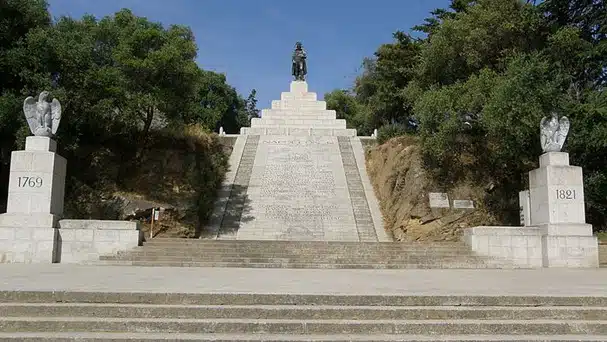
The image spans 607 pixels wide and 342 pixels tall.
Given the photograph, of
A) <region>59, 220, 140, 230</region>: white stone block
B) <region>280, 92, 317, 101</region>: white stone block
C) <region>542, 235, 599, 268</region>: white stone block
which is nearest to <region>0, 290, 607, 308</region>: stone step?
<region>59, 220, 140, 230</region>: white stone block

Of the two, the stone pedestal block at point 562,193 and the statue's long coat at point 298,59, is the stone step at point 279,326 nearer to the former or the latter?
the stone pedestal block at point 562,193

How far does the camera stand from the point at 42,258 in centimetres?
1314

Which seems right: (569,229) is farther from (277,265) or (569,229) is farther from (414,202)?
(277,265)

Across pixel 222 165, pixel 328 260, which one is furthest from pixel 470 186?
pixel 222 165

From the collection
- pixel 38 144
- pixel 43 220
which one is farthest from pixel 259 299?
pixel 38 144

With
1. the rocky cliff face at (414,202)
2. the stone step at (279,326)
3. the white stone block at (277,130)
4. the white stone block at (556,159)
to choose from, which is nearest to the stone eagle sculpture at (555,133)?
the white stone block at (556,159)

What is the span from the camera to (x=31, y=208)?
43.6 ft

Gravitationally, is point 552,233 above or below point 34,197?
below

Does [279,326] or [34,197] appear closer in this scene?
[279,326]

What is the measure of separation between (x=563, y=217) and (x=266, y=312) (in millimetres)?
10546

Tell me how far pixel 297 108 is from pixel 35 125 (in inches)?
1010

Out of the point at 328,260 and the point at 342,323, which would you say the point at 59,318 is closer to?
the point at 342,323

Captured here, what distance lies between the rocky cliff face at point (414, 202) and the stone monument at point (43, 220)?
10.1 m

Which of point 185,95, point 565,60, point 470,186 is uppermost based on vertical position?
point 565,60
